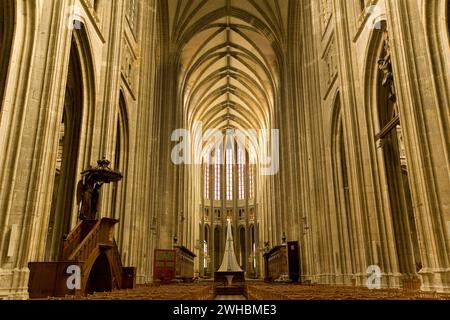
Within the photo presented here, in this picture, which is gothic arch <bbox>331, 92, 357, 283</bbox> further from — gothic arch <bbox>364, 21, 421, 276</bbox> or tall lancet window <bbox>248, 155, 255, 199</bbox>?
tall lancet window <bbox>248, 155, 255, 199</bbox>

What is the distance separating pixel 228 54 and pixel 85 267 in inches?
1090

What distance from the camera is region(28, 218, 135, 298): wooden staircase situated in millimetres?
6465

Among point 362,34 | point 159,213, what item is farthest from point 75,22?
point 159,213

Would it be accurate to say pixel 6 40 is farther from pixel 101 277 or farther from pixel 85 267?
pixel 101 277

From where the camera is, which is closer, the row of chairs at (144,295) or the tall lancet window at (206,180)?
the row of chairs at (144,295)

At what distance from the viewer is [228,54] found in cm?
3222

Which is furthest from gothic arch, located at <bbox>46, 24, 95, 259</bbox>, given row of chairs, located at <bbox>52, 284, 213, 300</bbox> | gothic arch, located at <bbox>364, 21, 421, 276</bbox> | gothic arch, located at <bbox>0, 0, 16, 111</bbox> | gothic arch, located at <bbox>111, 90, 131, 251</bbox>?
gothic arch, located at <bbox>364, 21, 421, 276</bbox>

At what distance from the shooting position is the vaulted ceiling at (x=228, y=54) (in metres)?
25.1

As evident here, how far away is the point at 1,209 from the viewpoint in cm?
636

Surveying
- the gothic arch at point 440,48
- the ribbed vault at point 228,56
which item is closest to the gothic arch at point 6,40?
the gothic arch at point 440,48

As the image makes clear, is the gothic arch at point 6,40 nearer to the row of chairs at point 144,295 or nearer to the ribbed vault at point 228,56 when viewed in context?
the row of chairs at point 144,295

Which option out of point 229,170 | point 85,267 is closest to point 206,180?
point 229,170

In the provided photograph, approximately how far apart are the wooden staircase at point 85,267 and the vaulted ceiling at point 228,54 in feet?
62.1
